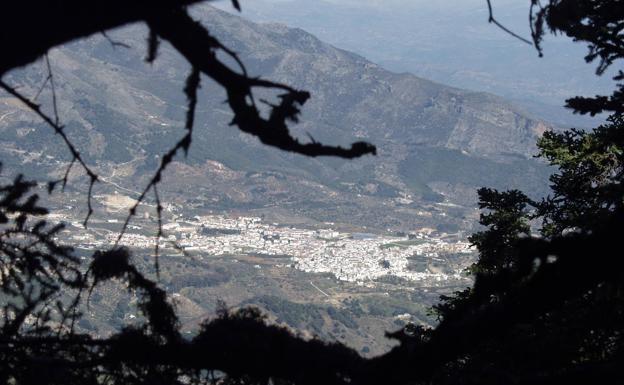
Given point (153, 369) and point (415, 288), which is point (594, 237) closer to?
point (153, 369)

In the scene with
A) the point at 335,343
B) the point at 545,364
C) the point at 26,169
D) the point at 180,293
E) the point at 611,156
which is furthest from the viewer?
the point at 26,169

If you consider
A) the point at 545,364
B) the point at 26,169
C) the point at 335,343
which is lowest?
the point at 26,169

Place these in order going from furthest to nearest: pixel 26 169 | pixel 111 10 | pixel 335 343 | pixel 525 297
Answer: pixel 26 169 < pixel 335 343 < pixel 525 297 < pixel 111 10

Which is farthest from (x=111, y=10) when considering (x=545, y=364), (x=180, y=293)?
(x=180, y=293)

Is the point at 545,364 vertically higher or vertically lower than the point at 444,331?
lower

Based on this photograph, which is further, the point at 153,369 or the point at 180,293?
the point at 180,293

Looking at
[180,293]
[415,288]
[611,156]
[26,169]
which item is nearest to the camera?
[611,156]

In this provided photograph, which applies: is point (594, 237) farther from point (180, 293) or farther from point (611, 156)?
point (180, 293)

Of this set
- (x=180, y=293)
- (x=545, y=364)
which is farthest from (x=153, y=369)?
(x=180, y=293)

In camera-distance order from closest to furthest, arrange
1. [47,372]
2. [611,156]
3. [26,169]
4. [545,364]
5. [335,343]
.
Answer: [335,343], [47,372], [545,364], [611,156], [26,169]
